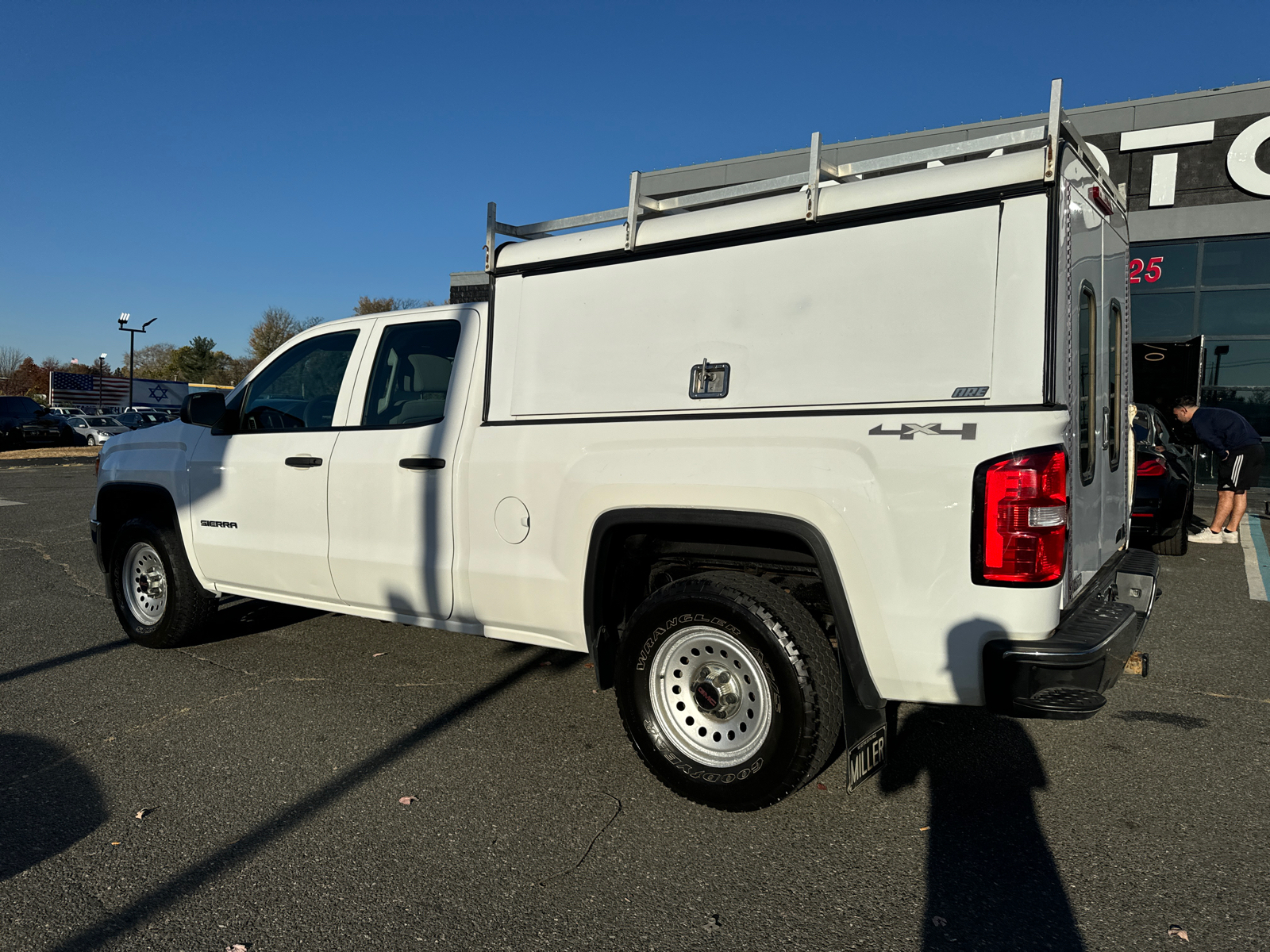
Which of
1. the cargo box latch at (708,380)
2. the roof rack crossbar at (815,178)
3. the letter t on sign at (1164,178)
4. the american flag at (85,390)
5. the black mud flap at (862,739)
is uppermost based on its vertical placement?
the letter t on sign at (1164,178)

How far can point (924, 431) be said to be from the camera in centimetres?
298

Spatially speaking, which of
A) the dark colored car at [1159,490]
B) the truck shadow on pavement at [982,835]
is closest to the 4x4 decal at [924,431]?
the truck shadow on pavement at [982,835]

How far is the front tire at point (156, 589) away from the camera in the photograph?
551 cm

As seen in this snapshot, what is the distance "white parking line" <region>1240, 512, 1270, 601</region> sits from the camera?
7473 mm

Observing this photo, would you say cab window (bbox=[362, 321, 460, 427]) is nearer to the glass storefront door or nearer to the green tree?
the glass storefront door

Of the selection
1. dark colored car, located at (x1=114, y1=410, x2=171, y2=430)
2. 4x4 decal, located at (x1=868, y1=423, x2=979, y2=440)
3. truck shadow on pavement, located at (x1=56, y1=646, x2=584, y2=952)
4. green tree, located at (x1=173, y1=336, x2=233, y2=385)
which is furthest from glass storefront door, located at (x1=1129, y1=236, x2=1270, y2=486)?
green tree, located at (x1=173, y1=336, x2=233, y2=385)

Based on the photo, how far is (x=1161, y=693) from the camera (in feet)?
16.1

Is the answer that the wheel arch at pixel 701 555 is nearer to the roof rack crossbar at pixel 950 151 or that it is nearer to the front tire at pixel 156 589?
the roof rack crossbar at pixel 950 151

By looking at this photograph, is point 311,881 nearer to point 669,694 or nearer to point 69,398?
point 669,694

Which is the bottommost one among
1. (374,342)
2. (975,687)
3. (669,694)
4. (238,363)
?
(669,694)

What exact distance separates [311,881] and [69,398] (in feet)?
214

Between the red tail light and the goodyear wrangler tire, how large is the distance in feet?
2.30

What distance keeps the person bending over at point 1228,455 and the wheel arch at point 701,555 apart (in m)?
8.05

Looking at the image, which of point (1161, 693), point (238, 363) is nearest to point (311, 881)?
point (1161, 693)
